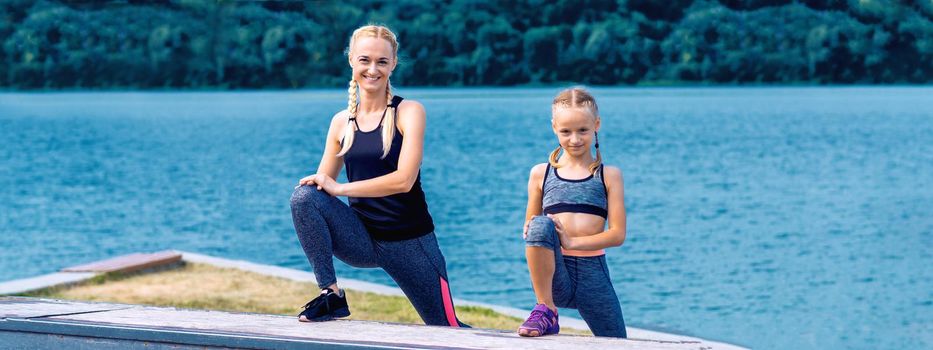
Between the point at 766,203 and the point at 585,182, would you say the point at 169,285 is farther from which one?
the point at 766,203

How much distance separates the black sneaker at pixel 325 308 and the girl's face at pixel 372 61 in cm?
93

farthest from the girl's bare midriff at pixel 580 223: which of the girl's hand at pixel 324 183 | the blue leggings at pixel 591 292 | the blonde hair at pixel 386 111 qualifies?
the girl's hand at pixel 324 183

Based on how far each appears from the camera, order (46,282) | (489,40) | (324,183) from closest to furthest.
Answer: (324,183)
(46,282)
(489,40)

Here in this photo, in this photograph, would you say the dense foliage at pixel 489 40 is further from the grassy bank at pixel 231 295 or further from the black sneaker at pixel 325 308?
the black sneaker at pixel 325 308

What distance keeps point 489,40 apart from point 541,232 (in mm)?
126130

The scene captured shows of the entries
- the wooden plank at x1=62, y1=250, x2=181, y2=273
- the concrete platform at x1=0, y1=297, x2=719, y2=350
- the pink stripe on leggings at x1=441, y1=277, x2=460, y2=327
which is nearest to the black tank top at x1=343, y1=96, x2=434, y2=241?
the pink stripe on leggings at x1=441, y1=277, x2=460, y2=327

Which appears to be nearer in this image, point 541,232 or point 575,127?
point 541,232

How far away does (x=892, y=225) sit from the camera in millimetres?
32625

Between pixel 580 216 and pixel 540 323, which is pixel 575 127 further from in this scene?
pixel 540 323

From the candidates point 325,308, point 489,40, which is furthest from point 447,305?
point 489,40

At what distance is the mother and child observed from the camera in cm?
515

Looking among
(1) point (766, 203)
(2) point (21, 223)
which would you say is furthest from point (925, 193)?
(2) point (21, 223)

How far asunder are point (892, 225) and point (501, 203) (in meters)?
11.7

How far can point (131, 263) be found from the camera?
43.8 ft
